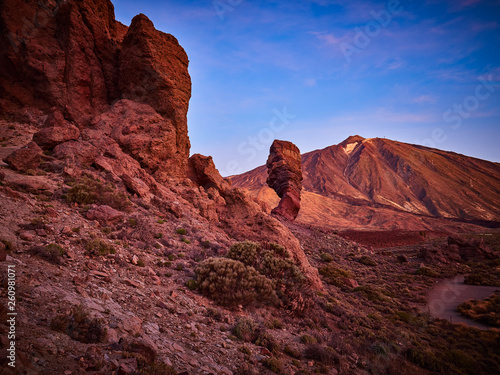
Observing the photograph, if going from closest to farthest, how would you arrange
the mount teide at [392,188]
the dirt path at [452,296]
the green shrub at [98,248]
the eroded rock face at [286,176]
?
the green shrub at [98,248], the dirt path at [452,296], the eroded rock face at [286,176], the mount teide at [392,188]

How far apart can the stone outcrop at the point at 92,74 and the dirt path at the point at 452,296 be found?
16665mm

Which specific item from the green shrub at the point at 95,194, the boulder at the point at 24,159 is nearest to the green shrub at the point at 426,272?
the green shrub at the point at 95,194

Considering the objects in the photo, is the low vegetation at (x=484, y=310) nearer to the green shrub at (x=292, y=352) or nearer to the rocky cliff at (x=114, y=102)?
the rocky cliff at (x=114, y=102)

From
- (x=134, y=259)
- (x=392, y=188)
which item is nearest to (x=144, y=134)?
(x=134, y=259)

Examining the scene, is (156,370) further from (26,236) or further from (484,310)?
(484,310)

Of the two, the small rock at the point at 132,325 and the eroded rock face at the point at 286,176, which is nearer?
the small rock at the point at 132,325

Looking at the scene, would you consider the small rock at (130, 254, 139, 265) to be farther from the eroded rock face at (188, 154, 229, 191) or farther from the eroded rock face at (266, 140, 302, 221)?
the eroded rock face at (266, 140, 302, 221)

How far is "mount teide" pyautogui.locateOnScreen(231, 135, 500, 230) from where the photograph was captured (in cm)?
7306

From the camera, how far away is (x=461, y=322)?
1110cm

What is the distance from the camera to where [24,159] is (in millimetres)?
9125

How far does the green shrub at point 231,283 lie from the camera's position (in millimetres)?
7273

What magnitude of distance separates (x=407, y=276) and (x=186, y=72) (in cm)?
2256

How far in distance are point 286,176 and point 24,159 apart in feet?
88.3

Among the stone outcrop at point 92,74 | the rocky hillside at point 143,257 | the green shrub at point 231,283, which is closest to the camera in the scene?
the rocky hillside at point 143,257
